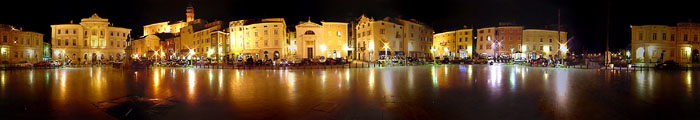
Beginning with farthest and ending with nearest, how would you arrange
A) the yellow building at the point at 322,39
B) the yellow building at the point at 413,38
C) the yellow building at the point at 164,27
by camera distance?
1. the yellow building at the point at 164,27
2. the yellow building at the point at 413,38
3. the yellow building at the point at 322,39

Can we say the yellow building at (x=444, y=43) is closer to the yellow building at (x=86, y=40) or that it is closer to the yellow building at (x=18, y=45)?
the yellow building at (x=86, y=40)

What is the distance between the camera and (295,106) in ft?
24.9

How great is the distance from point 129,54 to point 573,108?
32.1 metres

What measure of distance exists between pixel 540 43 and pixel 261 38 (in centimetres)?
4864

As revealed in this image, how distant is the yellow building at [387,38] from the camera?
49.8 m

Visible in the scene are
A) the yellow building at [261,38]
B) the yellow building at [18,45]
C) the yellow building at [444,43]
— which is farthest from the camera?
the yellow building at [444,43]

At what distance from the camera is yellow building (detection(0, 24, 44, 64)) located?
46250 millimetres

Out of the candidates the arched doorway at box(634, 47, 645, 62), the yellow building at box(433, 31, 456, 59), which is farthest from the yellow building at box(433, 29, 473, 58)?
the arched doorway at box(634, 47, 645, 62)

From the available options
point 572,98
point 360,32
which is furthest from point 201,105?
point 360,32

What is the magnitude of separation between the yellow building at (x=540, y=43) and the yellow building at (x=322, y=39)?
106ft

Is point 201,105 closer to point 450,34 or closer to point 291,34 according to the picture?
point 291,34

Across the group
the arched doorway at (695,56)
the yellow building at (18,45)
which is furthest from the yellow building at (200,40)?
the arched doorway at (695,56)

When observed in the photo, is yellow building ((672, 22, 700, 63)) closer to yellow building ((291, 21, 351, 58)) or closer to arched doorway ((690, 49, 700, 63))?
arched doorway ((690, 49, 700, 63))

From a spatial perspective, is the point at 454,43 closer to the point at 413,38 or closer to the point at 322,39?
the point at 413,38
